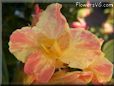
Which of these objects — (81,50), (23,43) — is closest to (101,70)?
(81,50)

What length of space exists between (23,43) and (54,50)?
0.21ft

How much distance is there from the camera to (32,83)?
0.88 metres

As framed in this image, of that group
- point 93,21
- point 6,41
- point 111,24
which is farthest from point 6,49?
point 111,24

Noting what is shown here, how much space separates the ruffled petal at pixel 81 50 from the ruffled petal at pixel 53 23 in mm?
26

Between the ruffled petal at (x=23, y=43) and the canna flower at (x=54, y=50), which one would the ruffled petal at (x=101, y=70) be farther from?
the ruffled petal at (x=23, y=43)

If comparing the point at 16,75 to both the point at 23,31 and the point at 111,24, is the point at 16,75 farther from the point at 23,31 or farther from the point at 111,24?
the point at 111,24

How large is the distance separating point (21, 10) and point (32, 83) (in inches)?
6.3

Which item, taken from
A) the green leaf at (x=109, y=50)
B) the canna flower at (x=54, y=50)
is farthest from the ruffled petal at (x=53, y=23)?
the green leaf at (x=109, y=50)

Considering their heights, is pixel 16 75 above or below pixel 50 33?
below

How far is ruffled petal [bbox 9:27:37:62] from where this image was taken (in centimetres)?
87

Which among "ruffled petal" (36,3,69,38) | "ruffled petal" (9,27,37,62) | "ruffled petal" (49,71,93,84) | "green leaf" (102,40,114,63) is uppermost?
"ruffled petal" (36,3,69,38)

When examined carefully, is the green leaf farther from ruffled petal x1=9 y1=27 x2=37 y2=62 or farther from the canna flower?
ruffled petal x1=9 y1=27 x2=37 y2=62

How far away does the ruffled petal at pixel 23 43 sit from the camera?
866 millimetres

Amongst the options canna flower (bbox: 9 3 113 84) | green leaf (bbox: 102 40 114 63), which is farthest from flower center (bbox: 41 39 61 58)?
green leaf (bbox: 102 40 114 63)
